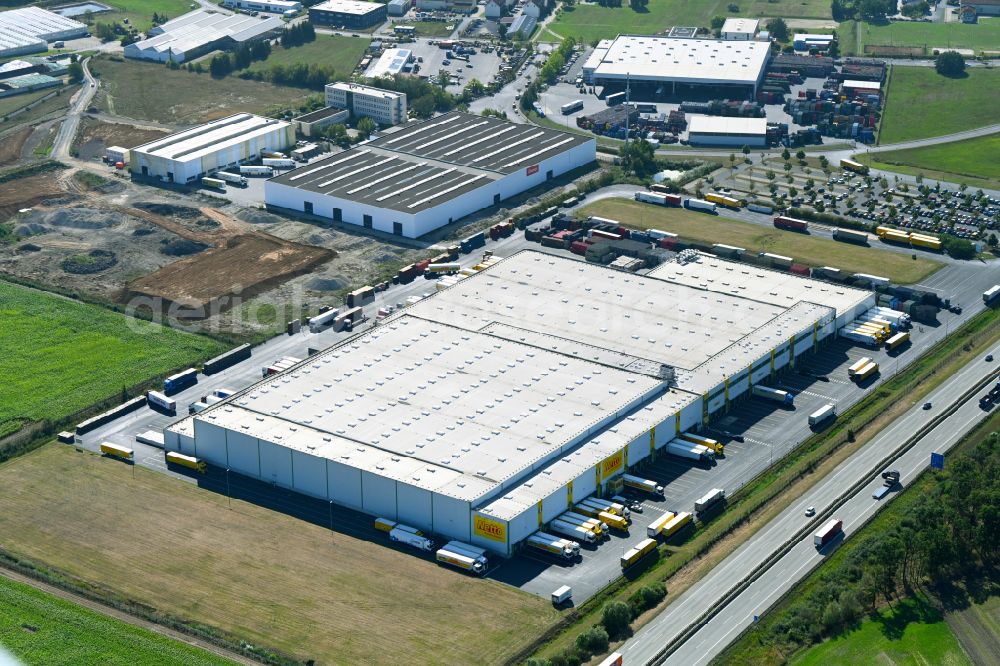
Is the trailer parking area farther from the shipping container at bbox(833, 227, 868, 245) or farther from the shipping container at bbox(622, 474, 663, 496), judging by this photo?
the shipping container at bbox(833, 227, 868, 245)

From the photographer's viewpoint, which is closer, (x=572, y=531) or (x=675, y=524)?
(x=572, y=531)

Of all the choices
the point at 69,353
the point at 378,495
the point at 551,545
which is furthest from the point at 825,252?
the point at 69,353

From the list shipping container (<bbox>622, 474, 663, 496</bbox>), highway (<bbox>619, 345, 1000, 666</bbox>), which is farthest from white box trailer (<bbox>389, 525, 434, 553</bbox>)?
highway (<bbox>619, 345, 1000, 666</bbox>)

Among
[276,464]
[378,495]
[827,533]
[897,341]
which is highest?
[897,341]

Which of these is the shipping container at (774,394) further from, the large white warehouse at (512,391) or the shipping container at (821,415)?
the shipping container at (821,415)

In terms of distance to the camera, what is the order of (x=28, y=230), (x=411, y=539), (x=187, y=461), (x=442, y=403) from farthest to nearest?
1. (x=28, y=230)
2. (x=442, y=403)
3. (x=187, y=461)
4. (x=411, y=539)

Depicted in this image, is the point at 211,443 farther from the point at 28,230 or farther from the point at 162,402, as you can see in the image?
the point at 28,230

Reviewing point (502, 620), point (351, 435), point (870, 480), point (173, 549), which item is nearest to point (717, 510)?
point (870, 480)

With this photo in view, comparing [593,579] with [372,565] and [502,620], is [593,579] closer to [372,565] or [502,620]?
[502,620]
